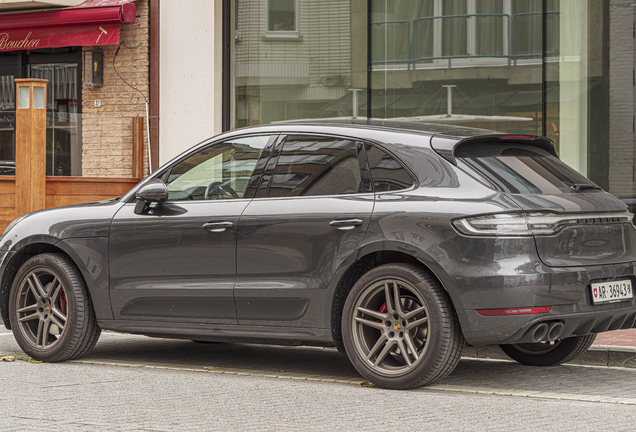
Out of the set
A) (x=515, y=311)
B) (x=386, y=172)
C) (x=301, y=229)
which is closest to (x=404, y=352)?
(x=515, y=311)

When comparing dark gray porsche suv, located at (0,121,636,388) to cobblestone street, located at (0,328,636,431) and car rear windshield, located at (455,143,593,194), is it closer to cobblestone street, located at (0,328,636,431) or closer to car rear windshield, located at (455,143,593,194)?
car rear windshield, located at (455,143,593,194)

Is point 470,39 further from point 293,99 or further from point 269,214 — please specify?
point 269,214

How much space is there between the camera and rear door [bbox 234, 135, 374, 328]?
5.90m

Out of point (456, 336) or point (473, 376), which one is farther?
point (473, 376)

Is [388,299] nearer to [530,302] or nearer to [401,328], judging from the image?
[401,328]

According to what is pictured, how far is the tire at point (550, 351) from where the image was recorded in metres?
6.54

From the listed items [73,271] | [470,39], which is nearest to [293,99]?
[470,39]

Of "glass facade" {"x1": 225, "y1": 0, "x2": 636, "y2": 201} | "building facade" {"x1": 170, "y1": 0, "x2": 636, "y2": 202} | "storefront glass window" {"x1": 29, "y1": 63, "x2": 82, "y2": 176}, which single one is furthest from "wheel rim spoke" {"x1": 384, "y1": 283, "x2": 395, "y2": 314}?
"storefront glass window" {"x1": 29, "y1": 63, "x2": 82, "y2": 176}

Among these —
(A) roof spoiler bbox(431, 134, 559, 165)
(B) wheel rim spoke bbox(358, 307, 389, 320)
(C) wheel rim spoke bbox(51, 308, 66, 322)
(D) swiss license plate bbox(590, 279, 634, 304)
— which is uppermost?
(A) roof spoiler bbox(431, 134, 559, 165)

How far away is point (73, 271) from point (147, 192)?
94cm

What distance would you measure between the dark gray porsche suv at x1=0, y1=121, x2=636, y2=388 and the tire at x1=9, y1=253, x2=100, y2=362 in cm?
1

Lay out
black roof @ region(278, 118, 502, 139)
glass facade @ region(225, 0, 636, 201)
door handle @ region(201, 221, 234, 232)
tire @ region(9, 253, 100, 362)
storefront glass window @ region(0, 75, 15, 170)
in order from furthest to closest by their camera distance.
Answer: storefront glass window @ region(0, 75, 15, 170) < glass facade @ region(225, 0, 636, 201) < tire @ region(9, 253, 100, 362) < door handle @ region(201, 221, 234, 232) < black roof @ region(278, 118, 502, 139)

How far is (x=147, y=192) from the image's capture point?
654 centimetres

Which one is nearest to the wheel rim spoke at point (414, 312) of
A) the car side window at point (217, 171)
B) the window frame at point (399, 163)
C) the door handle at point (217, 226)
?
the window frame at point (399, 163)
